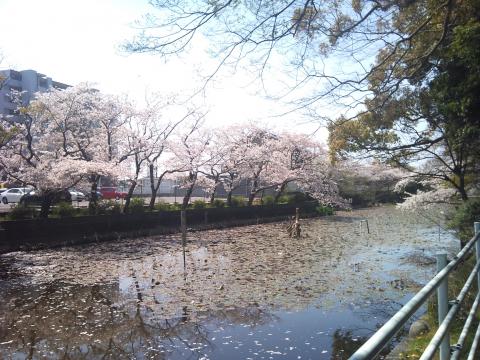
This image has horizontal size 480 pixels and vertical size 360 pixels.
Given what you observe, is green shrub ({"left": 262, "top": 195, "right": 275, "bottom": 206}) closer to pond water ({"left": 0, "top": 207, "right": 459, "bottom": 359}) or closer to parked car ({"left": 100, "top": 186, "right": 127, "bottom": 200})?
parked car ({"left": 100, "top": 186, "right": 127, "bottom": 200})

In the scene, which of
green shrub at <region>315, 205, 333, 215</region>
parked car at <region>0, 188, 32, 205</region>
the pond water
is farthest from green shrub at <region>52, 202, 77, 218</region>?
green shrub at <region>315, 205, 333, 215</region>

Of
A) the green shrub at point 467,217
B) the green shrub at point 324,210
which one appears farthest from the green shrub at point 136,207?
the green shrub at point 467,217

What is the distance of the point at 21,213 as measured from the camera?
15.8 m

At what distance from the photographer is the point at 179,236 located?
17.9 m

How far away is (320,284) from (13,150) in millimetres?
14979

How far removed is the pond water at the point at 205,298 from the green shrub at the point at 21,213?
256 cm

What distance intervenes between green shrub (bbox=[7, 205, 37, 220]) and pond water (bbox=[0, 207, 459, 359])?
2565mm

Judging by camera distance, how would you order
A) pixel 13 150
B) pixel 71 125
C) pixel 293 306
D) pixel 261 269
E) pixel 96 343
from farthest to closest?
pixel 71 125 < pixel 13 150 < pixel 261 269 < pixel 293 306 < pixel 96 343

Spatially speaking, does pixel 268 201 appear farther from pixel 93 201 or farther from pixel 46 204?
pixel 46 204

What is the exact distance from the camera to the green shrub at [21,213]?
50.9 feet

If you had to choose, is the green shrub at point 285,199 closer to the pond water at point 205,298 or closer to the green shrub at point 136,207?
the green shrub at point 136,207

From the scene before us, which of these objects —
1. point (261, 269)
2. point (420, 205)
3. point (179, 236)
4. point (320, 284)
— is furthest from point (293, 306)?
point (179, 236)

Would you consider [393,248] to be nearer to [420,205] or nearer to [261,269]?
[420,205]

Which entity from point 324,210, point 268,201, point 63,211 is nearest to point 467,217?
point 63,211
